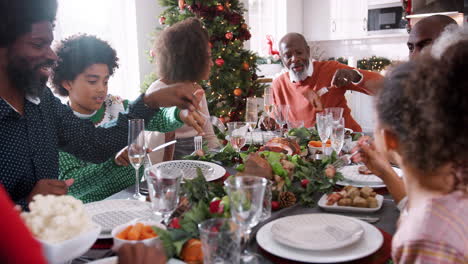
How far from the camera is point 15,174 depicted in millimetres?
1339

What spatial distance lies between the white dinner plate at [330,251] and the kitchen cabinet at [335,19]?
5401mm

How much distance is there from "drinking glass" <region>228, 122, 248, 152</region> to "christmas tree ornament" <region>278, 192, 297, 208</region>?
637 mm

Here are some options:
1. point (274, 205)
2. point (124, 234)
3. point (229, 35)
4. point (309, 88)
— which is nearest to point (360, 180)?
point (274, 205)

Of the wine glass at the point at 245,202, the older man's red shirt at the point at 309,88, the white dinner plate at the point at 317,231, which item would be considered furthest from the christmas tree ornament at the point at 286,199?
the older man's red shirt at the point at 309,88

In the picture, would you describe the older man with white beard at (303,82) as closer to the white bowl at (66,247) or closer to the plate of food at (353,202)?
the plate of food at (353,202)

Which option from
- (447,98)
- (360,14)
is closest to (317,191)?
(447,98)

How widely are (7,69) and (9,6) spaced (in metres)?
0.22

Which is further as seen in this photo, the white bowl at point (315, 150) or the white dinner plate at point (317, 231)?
the white bowl at point (315, 150)

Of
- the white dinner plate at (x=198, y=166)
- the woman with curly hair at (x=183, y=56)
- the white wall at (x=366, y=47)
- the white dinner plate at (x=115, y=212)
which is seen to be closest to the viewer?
the white dinner plate at (x=115, y=212)

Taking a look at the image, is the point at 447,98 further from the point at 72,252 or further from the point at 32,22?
the point at 32,22

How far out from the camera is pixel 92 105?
2.05 meters

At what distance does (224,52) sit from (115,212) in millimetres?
3064

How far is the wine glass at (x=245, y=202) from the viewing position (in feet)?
2.88

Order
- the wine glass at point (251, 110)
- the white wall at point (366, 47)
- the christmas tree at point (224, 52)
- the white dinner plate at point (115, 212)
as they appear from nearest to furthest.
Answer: the white dinner plate at point (115, 212) → the wine glass at point (251, 110) → the christmas tree at point (224, 52) → the white wall at point (366, 47)
